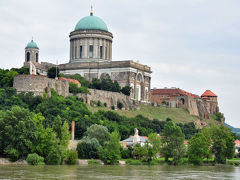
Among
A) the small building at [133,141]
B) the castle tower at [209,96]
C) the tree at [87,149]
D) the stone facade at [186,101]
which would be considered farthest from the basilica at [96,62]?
the tree at [87,149]

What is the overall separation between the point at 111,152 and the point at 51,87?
2190 centimetres

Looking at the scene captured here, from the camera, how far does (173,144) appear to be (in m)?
69.0

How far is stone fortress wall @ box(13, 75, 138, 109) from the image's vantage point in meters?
80.8

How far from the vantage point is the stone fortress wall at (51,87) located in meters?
80.8

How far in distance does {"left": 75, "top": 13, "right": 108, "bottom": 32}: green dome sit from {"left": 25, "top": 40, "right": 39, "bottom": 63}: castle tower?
9812mm

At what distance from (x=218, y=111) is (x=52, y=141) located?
77.7 m

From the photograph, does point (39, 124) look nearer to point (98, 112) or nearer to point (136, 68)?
point (98, 112)

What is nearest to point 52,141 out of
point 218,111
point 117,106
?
point 117,106

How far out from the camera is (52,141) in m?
60.5

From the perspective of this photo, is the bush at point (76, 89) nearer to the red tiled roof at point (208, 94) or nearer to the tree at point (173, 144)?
the tree at point (173, 144)

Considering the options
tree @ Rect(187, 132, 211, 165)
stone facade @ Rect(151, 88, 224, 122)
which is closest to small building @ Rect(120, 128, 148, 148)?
tree @ Rect(187, 132, 211, 165)

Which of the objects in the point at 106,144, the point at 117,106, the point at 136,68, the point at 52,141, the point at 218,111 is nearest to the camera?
the point at 52,141

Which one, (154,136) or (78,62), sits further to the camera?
(78,62)

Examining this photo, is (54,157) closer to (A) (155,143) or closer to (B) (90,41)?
(A) (155,143)
